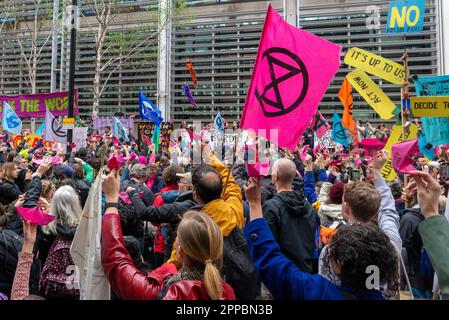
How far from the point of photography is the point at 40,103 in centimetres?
1520

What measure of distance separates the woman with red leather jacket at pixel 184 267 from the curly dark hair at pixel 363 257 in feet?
1.78

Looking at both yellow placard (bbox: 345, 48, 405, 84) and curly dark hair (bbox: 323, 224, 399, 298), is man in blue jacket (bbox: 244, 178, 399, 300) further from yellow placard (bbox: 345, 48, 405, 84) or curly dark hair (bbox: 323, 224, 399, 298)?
yellow placard (bbox: 345, 48, 405, 84)

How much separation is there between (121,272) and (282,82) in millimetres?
2250

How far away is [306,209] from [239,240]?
0.72 metres

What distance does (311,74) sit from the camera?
363 cm

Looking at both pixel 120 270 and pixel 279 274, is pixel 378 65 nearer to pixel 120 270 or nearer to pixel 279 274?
pixel 279 274

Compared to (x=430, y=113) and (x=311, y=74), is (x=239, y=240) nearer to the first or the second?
(x=311, y=74)

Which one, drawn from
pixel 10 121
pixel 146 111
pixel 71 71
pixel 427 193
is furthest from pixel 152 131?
pixel 427 193

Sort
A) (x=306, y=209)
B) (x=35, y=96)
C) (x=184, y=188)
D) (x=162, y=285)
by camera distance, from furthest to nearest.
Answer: (x=35, y=96), (x=184, y=188), (x=306, y=209), (x=162, y=285)

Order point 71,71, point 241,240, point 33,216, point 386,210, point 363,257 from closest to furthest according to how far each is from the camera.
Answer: point 363,257, point 33,216, point 241,240, point 386,210, point 71,71

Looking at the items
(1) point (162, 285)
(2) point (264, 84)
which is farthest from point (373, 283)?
(2) point (264, 84)

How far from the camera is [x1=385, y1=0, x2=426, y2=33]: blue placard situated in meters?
8.28

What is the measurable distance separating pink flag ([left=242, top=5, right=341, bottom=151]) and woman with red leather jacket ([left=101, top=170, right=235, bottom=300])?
1614 millimetres

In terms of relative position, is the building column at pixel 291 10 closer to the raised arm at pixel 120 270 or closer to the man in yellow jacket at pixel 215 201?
the man in yellow jacket at pixel 215 201
